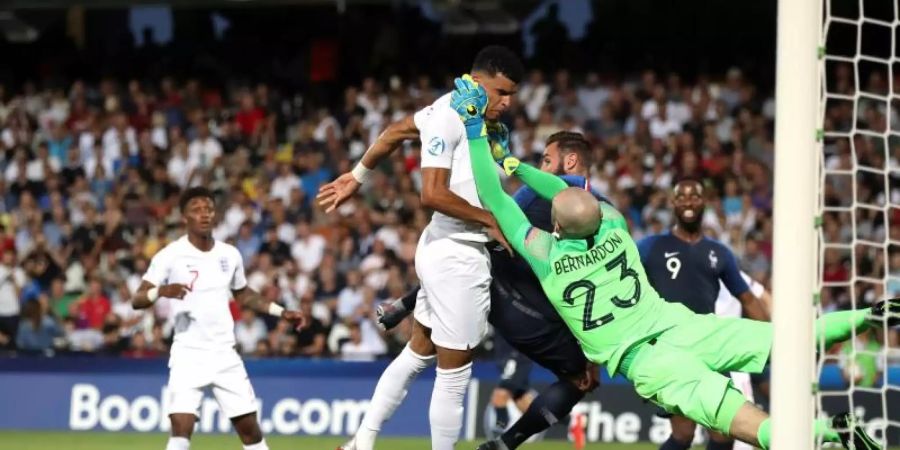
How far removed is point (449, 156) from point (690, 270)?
250 centimetres

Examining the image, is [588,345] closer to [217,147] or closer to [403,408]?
[403,408]

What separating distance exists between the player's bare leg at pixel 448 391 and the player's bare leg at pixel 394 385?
28 cm

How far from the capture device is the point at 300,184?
1831 cm

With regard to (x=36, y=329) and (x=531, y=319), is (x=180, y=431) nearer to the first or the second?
(x=531, y=319)

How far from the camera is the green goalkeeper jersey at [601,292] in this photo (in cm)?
711

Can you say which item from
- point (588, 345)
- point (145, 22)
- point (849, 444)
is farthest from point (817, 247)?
point (145, 22)

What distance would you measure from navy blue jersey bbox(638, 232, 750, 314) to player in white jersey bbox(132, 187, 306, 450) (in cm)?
235

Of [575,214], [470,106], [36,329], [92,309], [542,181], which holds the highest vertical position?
[470,106]

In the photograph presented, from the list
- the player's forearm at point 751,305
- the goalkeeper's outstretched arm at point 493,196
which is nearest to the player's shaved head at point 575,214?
the goalkeeper's outstretched arm at point 493,196

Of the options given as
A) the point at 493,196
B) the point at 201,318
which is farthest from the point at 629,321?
the point at 201,318

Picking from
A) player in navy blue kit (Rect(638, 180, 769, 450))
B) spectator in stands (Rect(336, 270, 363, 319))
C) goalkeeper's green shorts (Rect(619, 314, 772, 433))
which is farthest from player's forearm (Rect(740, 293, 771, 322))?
spectator in stands (Rect(336, 270, 363, 319))

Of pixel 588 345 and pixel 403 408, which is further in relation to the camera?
pixel 403 408

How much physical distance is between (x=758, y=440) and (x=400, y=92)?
44.3ft

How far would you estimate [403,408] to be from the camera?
14188 millimetres
